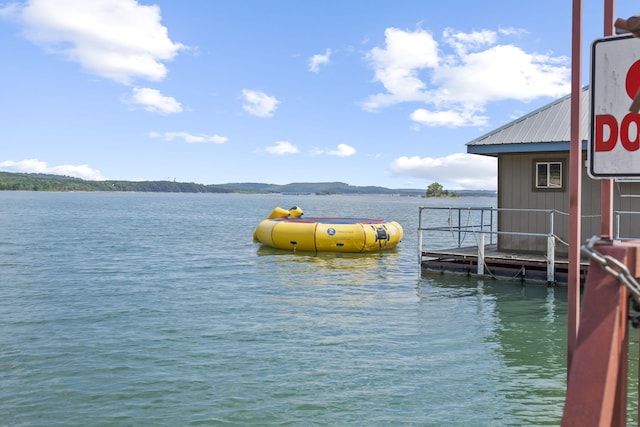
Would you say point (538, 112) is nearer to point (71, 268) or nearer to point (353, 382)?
point (353, 382)

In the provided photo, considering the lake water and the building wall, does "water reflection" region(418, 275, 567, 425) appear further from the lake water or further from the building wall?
the building wall

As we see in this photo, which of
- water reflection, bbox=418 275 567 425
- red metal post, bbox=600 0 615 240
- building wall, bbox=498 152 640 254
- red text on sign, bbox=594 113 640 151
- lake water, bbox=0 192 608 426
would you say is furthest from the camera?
building wall, bbox=498 152 640 254

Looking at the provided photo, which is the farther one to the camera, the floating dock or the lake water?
the floating dock

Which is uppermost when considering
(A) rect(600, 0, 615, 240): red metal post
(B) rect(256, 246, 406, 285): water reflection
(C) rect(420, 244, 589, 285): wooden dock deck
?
(A) rect(600, 0, 615, 240): red metal post

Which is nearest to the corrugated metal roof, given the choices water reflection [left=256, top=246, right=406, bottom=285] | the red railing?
water reflection [left=256, top=246, right=406, bottom=285]

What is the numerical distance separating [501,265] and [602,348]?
13590 mm

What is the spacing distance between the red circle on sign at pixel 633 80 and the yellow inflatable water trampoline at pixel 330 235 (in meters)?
19.3

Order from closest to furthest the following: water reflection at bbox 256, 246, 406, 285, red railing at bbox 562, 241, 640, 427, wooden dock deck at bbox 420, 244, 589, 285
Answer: red railing at bbox 562, 241, 640, 427 < wooden dock deck at bbox 420, 244, 589, 285 < water reflection at bbox 256, 246, 406, 285

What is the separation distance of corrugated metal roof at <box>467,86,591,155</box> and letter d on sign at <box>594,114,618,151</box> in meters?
11.6

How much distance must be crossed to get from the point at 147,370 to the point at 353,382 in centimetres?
280

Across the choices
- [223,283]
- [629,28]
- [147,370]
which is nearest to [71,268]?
[223,283]

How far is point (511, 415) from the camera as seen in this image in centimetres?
650

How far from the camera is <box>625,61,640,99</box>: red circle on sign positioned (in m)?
2.78

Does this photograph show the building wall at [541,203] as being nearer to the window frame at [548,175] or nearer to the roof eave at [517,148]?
the window frame at [548,175]
